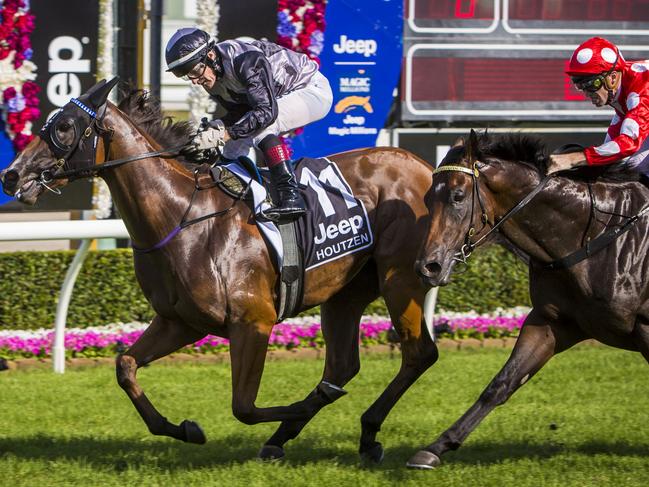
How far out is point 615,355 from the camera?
7.25 meters

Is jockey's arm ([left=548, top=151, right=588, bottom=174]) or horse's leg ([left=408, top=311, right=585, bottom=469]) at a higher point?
jockey's arm ([left=548, top=151, right=588, bottom=174])

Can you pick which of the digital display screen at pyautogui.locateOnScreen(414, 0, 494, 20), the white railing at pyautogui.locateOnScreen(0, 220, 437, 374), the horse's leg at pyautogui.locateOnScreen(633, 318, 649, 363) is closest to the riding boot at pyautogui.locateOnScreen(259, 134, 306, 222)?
the horse's leg at pyautogui.locateOnScreen(633, 318, 649, 363)

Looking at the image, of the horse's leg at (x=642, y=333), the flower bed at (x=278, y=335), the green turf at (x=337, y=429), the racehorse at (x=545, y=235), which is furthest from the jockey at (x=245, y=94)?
the flower bed at (x=278, y=335)

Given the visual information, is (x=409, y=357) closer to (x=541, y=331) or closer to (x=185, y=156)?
(x=541, y=331)

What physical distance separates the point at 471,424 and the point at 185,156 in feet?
5.45

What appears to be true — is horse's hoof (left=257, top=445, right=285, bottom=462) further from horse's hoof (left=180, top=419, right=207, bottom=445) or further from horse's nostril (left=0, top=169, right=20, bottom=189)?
horse's nostril (left=0, top=169, right=20, bottom=189)

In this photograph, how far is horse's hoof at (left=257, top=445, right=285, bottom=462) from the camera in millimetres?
4885

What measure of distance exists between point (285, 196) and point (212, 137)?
1.29 feet

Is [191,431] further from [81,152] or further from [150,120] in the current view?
[150,120]

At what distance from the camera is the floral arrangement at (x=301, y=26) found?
7.45m

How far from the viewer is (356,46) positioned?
7.73 meters

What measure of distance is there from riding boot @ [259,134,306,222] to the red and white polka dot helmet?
4.00 ft

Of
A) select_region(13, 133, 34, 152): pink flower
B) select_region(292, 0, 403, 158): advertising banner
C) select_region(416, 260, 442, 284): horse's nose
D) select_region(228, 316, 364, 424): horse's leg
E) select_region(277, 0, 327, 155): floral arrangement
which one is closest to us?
select_region(416, 260, 442, 284): horse's nose

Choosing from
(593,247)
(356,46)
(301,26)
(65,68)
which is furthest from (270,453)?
(356,46)
